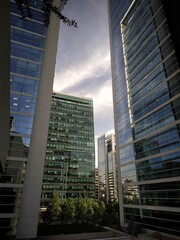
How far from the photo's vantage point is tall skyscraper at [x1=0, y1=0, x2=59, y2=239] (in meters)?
27.0

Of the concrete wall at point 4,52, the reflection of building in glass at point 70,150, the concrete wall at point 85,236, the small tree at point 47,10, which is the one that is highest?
the reflection of building in glass at point 70,150

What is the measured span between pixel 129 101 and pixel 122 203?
2479 cm

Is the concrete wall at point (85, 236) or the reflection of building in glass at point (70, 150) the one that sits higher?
the reflection of building in glass at point (70, 150)

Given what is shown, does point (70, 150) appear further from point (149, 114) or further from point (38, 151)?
point (149, 114)

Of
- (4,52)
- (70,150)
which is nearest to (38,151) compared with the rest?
(4,52)

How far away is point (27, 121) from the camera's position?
107ft

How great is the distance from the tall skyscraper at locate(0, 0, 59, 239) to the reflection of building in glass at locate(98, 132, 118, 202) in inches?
3764

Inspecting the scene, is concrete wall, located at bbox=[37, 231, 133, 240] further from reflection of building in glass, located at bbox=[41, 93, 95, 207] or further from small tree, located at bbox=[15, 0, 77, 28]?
reflection of building in glass, located at bbox=[41, 93, 95, 207]

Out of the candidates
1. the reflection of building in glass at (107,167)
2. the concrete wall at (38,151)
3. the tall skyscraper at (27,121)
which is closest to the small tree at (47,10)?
the tall skyscraper at (27,121)

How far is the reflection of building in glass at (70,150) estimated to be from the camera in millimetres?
80688

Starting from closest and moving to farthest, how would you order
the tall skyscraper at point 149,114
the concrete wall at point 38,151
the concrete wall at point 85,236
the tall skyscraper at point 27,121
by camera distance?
the concrete wall at point 85,236, the tall skyscraper at point 27,121, the concrete wall at point 38,151, the tall skyscraper at point 149,114

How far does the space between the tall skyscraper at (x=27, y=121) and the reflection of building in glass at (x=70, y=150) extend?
4757cm

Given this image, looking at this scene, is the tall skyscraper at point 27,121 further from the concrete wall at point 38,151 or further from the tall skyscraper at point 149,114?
the tall skyscraper at point 149,114

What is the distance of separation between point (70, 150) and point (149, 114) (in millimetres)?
62426
